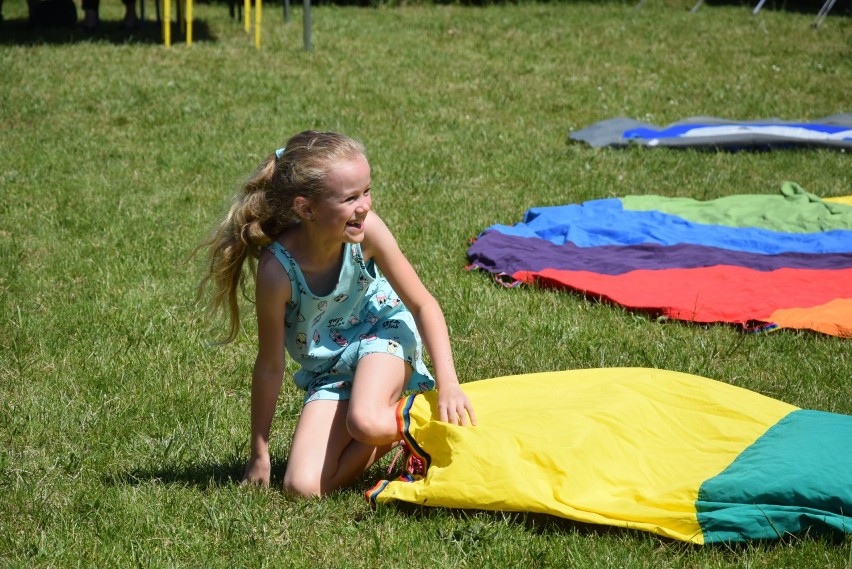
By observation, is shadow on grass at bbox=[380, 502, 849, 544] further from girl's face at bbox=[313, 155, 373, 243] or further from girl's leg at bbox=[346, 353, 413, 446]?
girl's face at bbox=[313, 155, 373, 243]

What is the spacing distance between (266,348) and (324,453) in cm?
39

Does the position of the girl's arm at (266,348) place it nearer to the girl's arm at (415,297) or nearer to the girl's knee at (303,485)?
the girl's knee at (303,485)

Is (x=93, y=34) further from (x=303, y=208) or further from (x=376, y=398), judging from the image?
(x=376, y=398)

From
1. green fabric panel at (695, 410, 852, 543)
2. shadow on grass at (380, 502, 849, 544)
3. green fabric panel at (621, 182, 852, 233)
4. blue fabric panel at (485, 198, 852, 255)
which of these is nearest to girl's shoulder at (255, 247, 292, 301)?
shadow on grass at (380, 502, 849, 544)

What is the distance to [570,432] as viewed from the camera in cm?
298

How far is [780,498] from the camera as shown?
2740 mm

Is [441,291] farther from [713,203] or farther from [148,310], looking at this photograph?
[713,203]

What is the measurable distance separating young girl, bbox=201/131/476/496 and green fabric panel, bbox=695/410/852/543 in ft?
2.52

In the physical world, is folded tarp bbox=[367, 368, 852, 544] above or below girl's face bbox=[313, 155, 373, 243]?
below

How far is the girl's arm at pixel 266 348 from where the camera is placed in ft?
10.4

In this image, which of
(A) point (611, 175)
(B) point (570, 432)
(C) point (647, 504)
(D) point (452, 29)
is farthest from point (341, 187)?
(D) point (452, 29)

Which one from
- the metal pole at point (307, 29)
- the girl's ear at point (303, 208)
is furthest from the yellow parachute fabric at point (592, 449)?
the metal pole at point (307, 29)

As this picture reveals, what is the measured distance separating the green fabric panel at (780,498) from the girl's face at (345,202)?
4.33ft

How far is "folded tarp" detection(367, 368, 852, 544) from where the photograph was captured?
274 centimetres
